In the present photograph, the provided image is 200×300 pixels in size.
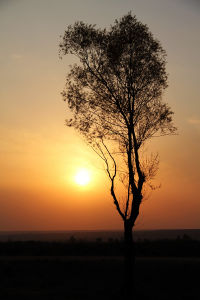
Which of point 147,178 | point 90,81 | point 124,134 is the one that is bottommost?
point 147,178

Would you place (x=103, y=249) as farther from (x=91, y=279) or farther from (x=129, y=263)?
(x=129, y=263)

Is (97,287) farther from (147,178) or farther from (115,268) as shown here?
(147,178)

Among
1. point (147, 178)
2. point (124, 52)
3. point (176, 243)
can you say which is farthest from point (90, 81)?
point (176, 243)

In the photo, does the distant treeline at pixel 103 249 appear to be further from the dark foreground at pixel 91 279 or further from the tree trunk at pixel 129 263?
the tree trunk at pixel 129 263

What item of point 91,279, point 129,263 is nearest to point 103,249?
point 91,279

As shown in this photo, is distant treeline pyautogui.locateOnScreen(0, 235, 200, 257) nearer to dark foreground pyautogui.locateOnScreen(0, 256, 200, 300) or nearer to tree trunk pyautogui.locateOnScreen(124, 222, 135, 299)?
dark foreground pyautogui.locateOnScreen(0, 256, 200, 300)

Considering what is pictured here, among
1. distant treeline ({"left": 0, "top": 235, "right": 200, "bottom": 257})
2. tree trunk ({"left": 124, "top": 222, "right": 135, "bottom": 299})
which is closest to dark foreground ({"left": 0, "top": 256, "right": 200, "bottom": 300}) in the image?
tree trunk ({"left": 124, "top": 222, "right": 135, "bottom": 299})

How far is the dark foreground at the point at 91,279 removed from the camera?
34.1m

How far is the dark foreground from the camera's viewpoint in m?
34.1

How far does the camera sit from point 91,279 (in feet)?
126

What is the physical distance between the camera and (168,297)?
33219 millimetres

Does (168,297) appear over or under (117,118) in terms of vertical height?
under

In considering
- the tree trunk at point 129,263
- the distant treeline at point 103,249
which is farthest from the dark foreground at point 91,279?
the distant treeline at point 103,249

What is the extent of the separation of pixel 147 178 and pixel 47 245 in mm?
27336
